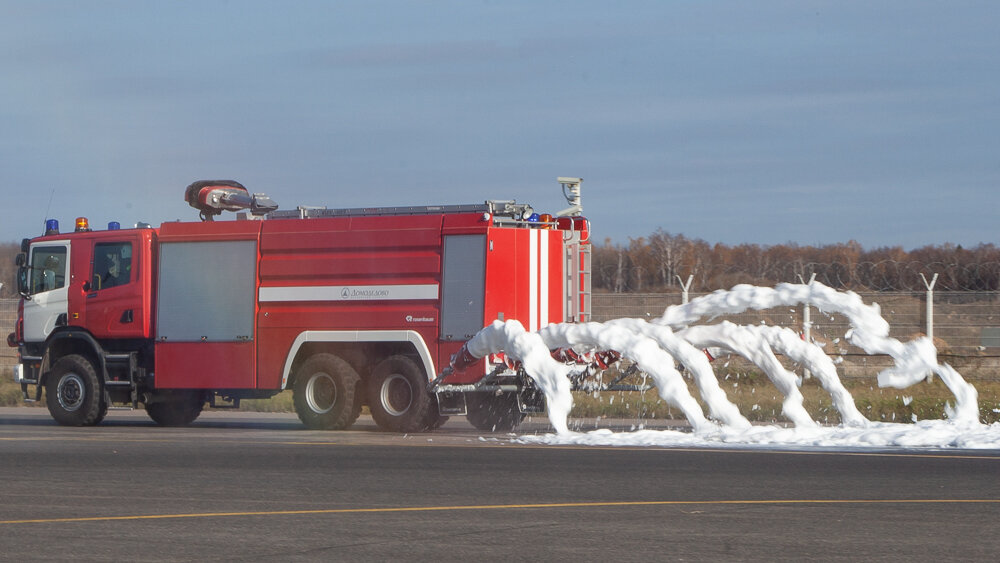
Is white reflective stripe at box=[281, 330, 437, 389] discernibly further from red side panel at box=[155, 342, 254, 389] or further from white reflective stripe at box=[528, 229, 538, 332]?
white reflective stripe at box=[528, 229, 538, 332]

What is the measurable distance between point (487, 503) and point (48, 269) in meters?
11.8

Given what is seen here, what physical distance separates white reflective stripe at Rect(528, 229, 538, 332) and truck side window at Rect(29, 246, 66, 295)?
7026mm

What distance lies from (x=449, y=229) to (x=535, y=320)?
167cm

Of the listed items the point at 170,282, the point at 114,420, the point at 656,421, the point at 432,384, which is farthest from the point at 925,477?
the point at 114,420

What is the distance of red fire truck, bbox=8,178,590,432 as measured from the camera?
16.9m

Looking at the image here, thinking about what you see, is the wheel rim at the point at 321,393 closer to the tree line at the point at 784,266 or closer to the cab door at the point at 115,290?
the cab door at the point at 115,290

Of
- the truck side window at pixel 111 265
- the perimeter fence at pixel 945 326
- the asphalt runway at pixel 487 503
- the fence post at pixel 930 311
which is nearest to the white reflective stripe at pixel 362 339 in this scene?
the asphalt runway at pixel 487 503

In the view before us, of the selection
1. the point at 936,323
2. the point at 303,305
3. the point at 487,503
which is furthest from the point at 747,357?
the point at 936,323

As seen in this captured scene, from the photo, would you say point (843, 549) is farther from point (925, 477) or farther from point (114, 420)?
point (114, 420)

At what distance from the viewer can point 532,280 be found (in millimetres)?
17375

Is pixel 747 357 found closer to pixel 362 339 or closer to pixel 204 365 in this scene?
pixel 362 339

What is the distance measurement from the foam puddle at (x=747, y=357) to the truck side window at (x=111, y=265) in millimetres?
5839

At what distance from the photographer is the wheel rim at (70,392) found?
19.1 m

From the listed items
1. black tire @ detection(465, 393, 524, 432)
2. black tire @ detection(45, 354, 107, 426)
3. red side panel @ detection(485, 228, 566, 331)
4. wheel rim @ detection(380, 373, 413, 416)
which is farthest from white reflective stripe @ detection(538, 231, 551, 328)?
black tire @ detection(45, 354, 107, 426)
